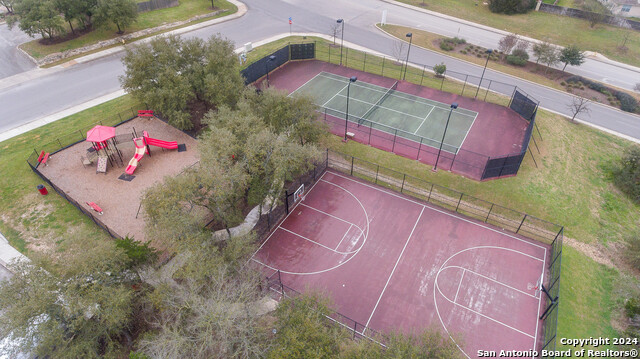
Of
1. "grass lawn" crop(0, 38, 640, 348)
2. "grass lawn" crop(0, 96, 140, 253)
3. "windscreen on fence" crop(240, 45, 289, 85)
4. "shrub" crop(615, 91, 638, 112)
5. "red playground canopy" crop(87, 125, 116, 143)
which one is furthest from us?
"shrub" crop(615, 91, 638, 112)

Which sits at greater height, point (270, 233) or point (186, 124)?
point (186, 124)

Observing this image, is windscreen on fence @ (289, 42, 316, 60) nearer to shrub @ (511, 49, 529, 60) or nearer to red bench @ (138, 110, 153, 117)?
red bench @ (138, 110, 153, 117)

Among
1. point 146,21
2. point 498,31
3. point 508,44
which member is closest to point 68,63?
point 146,21

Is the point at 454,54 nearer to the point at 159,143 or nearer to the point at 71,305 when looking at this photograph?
the point at 159,143

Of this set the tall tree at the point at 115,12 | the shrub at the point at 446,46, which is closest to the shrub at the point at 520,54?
the shrub at the point at 446,46

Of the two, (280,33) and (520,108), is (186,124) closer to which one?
(280,33)

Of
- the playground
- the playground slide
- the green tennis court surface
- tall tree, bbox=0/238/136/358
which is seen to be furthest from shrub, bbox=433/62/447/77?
tall tree, bbox=0/238/136/358

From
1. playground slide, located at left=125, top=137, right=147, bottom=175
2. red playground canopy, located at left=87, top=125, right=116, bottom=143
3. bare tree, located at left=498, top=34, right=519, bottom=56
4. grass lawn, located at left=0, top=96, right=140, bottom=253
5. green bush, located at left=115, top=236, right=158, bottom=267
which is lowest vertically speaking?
grass lawn, located at left=0, top=96, right=140, bottom=253

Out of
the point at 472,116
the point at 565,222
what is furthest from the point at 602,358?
the point at 472,116
